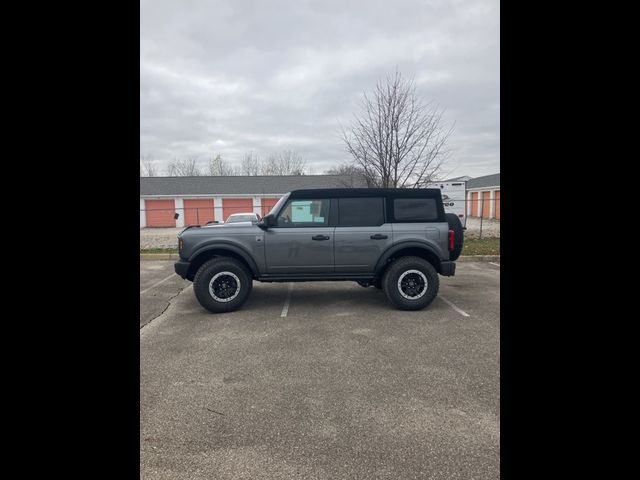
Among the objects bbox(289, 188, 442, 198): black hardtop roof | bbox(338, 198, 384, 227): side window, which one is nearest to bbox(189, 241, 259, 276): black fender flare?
bbox(289, 188, 442, 198): black hardtop roof

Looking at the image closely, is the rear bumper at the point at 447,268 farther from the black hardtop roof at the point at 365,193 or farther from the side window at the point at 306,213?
the side window at the point at 306,213

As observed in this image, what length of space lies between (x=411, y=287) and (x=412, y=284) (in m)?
0.05

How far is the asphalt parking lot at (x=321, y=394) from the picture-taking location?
224 centimetres

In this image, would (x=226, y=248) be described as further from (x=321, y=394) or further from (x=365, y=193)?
(x=321, y=394)

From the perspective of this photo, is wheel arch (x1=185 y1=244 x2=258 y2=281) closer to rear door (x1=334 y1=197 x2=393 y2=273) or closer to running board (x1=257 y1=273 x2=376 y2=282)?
running board (x1=257 y1=273 x2=376 y2=282)

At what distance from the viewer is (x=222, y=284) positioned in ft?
18.2

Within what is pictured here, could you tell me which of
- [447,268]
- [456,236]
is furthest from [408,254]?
[456,236]

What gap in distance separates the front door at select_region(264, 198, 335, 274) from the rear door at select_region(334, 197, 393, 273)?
185mm
